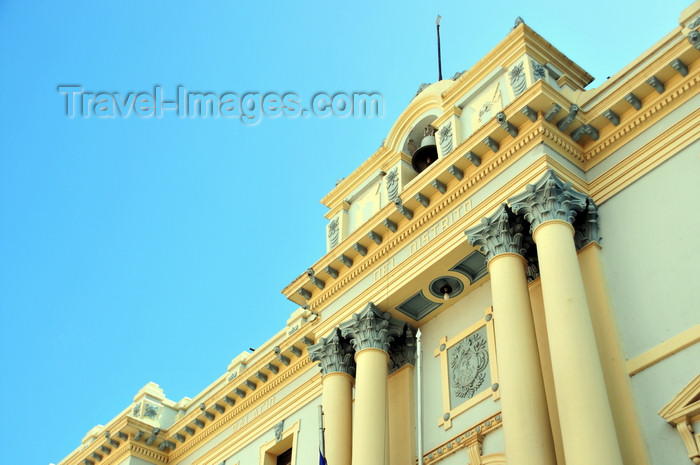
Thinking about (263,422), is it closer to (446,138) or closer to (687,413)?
(446,138)

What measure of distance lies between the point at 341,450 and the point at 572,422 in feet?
21.8

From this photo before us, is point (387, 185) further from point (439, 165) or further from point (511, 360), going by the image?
point (511, 360)

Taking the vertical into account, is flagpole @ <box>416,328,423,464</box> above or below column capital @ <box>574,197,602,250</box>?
below

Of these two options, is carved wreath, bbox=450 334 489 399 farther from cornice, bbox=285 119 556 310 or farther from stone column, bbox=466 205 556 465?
cornice, bbox=285 119 556 310

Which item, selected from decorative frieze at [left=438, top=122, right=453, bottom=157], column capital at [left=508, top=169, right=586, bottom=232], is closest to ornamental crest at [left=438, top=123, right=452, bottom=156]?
decorative frieze at [left=438, top=122, right=453, bottom=157]

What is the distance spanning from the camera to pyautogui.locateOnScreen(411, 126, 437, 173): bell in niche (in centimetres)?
2161

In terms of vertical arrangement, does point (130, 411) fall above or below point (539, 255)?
above

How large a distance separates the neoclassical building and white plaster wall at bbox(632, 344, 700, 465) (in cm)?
3

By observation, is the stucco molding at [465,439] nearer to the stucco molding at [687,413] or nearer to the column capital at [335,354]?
the column capital at [335,354]

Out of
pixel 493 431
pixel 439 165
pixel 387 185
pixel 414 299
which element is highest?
pixel 387 185

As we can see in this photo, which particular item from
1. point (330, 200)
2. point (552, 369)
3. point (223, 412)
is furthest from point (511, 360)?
point (223, 412)

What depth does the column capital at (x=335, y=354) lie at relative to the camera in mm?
20250

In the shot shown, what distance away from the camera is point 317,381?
23.1m

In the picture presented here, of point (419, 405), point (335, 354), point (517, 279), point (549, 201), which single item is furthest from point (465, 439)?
point (549, 201)
